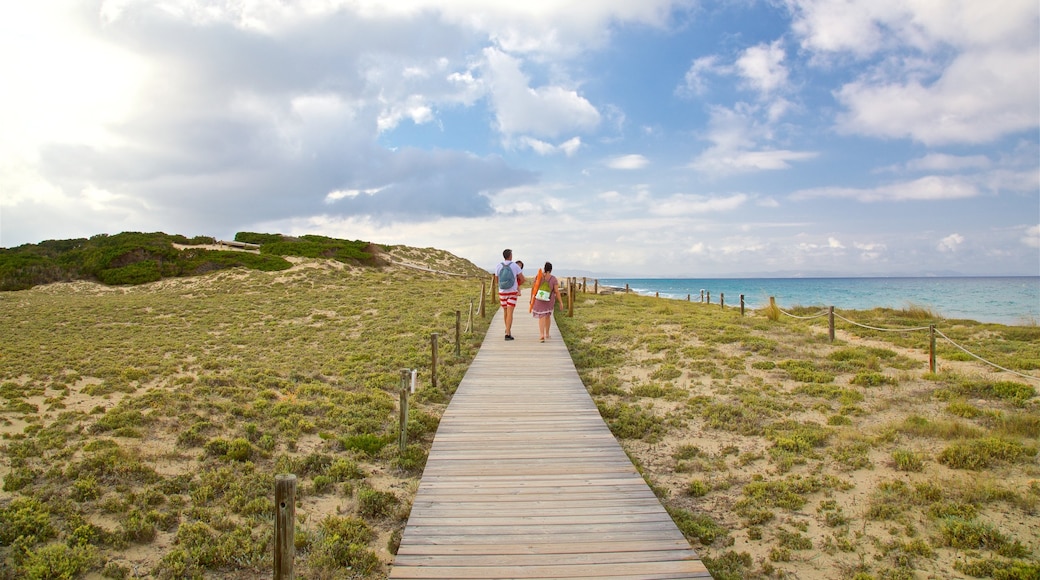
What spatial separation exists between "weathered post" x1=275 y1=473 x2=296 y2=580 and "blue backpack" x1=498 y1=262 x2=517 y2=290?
10.6 metres

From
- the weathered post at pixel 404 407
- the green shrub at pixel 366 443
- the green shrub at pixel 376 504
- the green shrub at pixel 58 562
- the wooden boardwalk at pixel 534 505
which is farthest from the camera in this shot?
the green shrub at pixel 366 443

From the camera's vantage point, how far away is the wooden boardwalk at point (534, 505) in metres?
4.83

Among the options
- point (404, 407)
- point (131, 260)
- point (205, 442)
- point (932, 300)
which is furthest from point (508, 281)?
point (932, 300)

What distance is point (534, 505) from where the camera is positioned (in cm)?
591

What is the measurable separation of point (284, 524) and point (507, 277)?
10.8m

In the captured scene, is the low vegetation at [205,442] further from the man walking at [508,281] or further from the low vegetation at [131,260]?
the low vegetation at [131,260]

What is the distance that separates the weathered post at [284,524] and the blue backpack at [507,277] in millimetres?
10617

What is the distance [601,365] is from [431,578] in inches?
381

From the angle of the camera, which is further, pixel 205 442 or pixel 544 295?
pixel 544 295

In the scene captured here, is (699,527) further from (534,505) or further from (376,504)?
(376,504)

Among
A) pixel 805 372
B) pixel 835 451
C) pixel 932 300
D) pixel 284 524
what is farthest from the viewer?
pixel 932 300

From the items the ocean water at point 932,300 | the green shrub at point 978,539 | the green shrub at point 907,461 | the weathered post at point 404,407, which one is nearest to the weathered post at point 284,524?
the weathered post at point 404,407

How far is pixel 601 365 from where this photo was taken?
45.5 ft

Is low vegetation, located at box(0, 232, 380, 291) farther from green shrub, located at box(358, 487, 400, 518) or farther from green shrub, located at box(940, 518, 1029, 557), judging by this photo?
green shrub, located at box(940, 518, 1029, 557)
